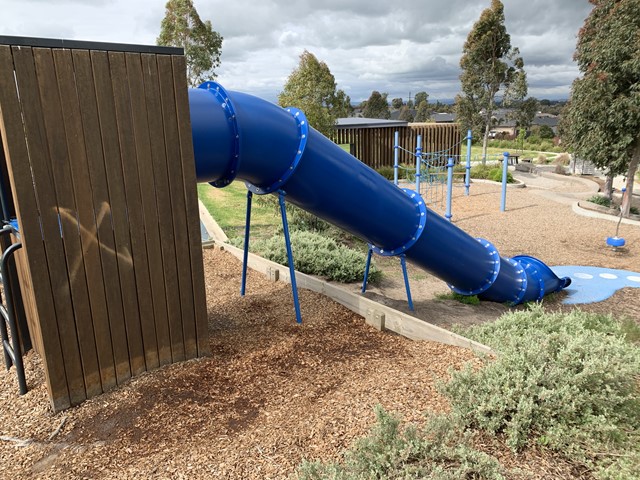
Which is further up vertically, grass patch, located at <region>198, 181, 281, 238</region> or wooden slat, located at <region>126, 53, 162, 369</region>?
wooden slat, located at <region>126, 53, 162, 369</region>

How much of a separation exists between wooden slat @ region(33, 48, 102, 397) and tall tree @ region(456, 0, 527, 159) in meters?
24.7

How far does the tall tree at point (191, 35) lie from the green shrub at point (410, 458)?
878 inches

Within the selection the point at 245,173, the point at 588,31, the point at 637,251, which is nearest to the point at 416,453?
the point at 245,173

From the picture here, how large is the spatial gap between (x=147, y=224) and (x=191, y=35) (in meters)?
22.2

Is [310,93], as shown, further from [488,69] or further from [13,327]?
[488,69]

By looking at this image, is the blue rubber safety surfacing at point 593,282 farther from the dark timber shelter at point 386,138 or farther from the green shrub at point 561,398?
the dark timber shelter at point 386,138

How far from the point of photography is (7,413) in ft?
11.7

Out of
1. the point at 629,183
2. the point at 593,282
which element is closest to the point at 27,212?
the point at 593,282

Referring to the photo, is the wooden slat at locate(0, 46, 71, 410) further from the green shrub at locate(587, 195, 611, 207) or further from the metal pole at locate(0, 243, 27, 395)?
the green shrub at locate(587, 195, 611, 207)

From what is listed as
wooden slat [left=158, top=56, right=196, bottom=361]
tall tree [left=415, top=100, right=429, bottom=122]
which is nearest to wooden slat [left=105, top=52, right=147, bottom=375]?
wooden slat [left=158, top=56, right=196, bottom=361]

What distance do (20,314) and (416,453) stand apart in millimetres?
3938

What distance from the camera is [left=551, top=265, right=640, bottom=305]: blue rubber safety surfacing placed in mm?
7987

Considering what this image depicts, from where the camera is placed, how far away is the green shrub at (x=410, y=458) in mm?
2516

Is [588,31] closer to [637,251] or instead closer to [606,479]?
[637,251]
